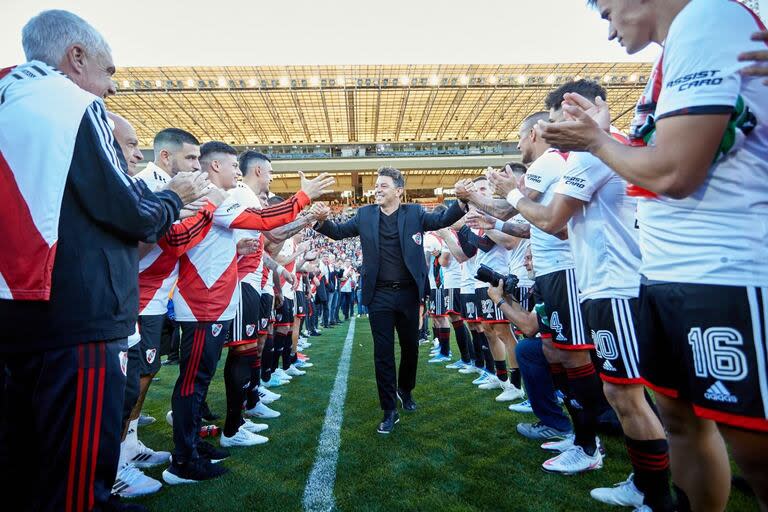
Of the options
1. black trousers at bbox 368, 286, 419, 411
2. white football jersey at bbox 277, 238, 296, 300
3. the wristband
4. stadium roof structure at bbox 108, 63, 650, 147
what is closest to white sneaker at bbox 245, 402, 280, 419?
black trousers at bbox 368, 286, 419, 411

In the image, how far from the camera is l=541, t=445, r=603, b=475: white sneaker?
115 inches

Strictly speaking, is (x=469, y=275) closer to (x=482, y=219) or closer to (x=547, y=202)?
(x=482, y=219)

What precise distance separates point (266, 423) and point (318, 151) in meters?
36.2

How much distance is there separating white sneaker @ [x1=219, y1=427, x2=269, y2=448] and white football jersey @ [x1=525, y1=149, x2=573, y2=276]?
2.92 m

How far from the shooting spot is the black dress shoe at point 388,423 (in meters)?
3.88

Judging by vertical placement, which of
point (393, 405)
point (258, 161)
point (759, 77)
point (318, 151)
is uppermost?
point (318, 151)

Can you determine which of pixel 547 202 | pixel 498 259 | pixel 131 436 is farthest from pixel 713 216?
pixel 498 259

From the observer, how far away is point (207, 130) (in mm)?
36719

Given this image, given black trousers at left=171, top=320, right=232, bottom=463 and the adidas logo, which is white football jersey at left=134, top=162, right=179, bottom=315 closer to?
black trousers at left=171, top=320, right=232, bottom=463

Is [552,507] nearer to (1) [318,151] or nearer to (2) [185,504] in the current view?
(2) [185,504]

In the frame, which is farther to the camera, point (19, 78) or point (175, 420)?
point (175, 420)

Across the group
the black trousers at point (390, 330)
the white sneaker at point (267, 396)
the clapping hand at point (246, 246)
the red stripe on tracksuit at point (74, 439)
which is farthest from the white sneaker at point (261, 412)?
the red stripe on tracksuit at point (74, 439)

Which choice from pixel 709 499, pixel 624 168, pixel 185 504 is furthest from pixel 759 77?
pixel 185 504

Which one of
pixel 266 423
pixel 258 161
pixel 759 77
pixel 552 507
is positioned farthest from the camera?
pixel 258 161
